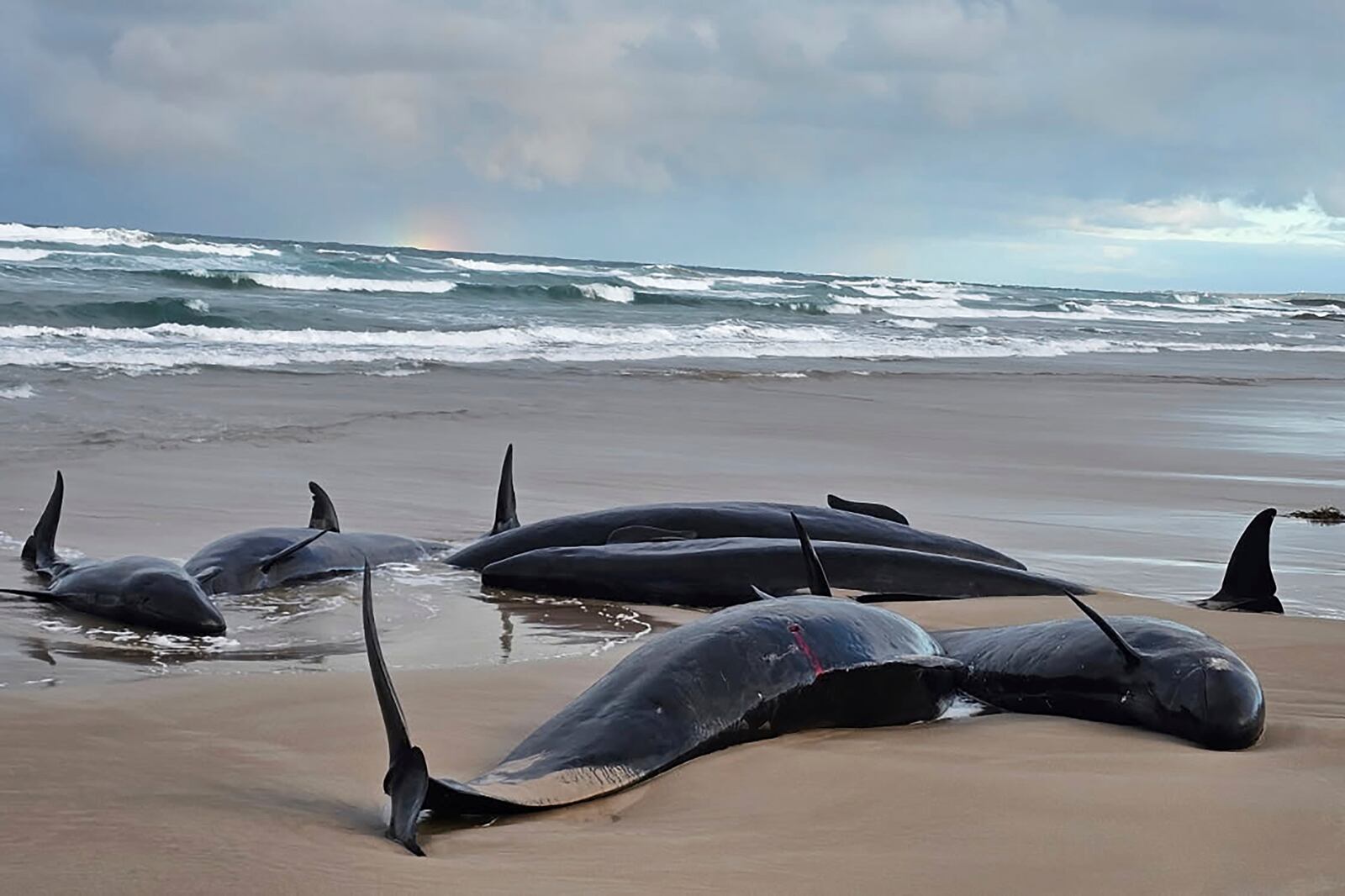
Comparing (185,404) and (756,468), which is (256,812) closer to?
(756,468)

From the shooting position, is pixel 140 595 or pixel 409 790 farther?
pixel 140 595

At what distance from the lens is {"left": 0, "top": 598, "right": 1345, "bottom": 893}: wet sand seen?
2494mm

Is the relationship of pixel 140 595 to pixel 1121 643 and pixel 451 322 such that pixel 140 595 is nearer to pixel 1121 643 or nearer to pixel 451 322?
pixel 1121 643

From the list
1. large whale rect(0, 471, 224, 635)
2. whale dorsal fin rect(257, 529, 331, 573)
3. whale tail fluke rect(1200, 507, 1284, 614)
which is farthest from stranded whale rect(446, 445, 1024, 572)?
large whale rect(0, 471, 224, 635)

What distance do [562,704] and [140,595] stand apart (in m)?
1.95

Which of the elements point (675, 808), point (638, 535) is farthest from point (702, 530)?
point (675, 808)

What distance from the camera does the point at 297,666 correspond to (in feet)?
15.4

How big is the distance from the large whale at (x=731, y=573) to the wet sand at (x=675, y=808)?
6.08ft

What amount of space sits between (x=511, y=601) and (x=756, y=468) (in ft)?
16.2

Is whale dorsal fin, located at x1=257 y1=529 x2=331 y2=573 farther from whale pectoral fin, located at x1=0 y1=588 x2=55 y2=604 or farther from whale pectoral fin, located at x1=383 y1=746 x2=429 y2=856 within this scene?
whale pectoral fin, located at x1=383 y1=746 x2=429 y2=856

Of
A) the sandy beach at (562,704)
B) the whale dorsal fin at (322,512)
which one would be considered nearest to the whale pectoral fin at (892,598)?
the sandy beach at (562,704)

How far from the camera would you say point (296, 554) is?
623 centimetres

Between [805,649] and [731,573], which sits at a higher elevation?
[805,649]

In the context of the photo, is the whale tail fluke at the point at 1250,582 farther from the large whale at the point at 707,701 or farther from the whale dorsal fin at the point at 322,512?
the whale dorsal fin at the point at 322,512
